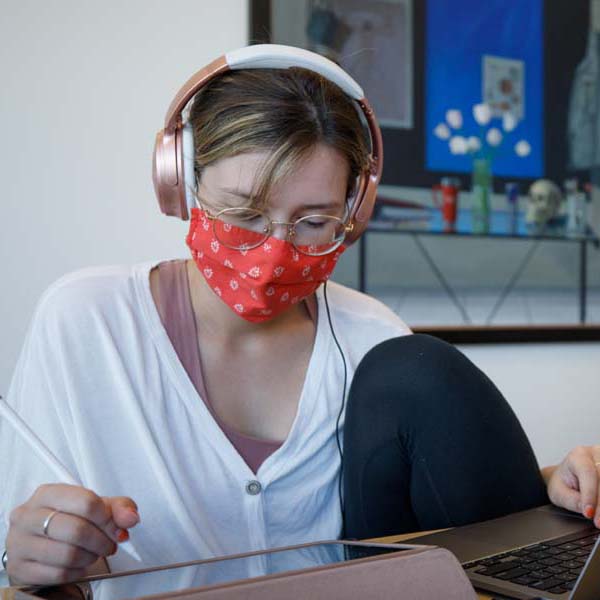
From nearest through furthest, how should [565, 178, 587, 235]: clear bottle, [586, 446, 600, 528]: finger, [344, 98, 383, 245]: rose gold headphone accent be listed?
1. [586, 446, 600, 528]: finger
2. [344, 98, 383, 245]: rose gold headphone accent
3. [565, 178, 587, 235]: clear bottle

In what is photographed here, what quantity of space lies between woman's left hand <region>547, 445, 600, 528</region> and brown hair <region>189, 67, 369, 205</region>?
0.44 meters

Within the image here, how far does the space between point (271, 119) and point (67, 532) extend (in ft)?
1.71

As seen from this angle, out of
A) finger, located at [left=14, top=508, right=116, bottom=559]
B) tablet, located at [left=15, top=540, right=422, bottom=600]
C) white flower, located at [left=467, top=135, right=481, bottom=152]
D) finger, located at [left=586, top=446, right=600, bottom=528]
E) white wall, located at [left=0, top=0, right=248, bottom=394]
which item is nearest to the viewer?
tablet, located at [left=15, top=540, right=422, bottom=600]

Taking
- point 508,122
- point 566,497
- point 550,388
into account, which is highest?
point 508,122

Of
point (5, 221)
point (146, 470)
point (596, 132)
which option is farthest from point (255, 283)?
point (596, 132)

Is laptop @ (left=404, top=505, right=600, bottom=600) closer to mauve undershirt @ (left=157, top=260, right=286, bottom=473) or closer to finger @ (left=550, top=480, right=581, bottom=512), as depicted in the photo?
finger @ (left=550, top=480, right=581, bottom=512)

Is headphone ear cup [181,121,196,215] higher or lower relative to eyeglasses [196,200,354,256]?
higher

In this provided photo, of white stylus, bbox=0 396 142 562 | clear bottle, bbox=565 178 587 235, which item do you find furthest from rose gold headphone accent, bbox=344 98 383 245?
clear bottle, bbox=565 178 587 235

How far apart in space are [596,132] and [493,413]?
60.0 inches

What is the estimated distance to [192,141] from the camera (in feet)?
3.04

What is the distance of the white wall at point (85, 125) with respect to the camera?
4.95 feet

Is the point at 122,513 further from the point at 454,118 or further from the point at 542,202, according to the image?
the point at 542,202

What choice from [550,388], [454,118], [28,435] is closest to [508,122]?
[454,118]

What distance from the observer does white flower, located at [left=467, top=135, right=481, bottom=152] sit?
1961 mm
